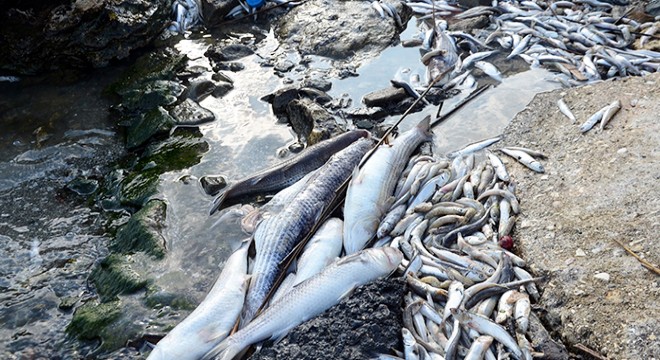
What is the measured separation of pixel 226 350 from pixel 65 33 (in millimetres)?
6419

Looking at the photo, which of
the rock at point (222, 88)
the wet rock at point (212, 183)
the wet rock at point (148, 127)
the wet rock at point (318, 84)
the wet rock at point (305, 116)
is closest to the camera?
the wet rock at point (212, 183)

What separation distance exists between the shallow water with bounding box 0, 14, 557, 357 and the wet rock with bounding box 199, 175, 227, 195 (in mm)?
132

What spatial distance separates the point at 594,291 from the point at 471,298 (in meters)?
0.92

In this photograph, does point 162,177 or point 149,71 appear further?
point 149,71

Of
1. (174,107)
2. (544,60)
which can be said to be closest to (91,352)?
(174,107)

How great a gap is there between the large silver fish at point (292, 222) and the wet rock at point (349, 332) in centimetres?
69

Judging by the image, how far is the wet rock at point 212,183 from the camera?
6895 mm

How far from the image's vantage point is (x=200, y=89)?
345 inches

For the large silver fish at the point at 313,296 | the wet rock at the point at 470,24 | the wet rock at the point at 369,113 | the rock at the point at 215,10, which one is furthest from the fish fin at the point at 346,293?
the rock at the point at 215,10

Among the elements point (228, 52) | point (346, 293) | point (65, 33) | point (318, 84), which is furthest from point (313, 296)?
point (65, 33)

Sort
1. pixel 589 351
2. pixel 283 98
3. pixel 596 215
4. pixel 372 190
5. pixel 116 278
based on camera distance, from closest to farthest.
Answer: pixel 589 351 < pixel 596 215 < pixel 116 278 < pixel 372 190 < pixel 283 98

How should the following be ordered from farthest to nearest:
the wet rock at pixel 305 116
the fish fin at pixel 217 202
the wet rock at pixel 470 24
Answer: the wet rock at pixel 470 24 < the wet rock at pixel 305 116 < the fish fin at pixel 217 202

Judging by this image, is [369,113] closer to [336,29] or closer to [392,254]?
[336,29]

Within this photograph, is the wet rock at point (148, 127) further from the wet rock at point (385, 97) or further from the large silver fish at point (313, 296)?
the large silver fish at point (313, 296)
